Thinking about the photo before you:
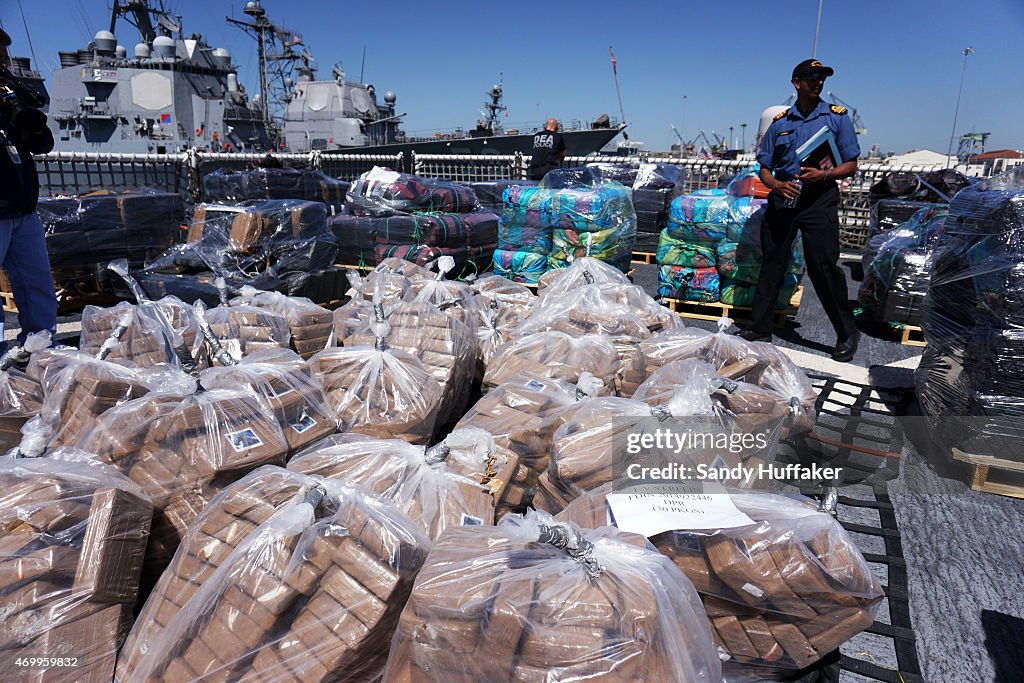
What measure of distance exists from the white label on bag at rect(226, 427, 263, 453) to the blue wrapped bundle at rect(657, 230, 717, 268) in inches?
160

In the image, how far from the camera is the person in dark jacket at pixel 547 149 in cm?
822

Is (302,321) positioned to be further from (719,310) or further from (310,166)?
(310,166)

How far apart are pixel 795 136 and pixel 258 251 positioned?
4136mm

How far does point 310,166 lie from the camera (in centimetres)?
988

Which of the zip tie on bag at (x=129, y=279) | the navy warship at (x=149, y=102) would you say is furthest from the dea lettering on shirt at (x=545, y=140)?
the navy warship at (x=149, y=102)

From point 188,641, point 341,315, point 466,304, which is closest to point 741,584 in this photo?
point 188,641

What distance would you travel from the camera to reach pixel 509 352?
112 inches

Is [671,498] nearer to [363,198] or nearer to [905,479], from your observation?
[905,479]

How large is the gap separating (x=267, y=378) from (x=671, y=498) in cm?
150

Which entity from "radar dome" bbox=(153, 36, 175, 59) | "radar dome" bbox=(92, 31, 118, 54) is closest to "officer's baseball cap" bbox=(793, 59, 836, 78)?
"radar dome" bbox=(153, 36, 175, 59)

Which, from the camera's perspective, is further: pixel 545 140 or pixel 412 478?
pixel 545 140

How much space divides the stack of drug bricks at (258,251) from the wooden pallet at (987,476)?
4.37m

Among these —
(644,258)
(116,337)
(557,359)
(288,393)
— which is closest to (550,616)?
(288,393)

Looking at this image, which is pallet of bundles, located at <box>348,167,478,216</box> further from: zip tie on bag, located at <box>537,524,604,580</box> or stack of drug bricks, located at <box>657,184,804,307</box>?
zip tie on bag, located at <box>537,524,604,580</box>
